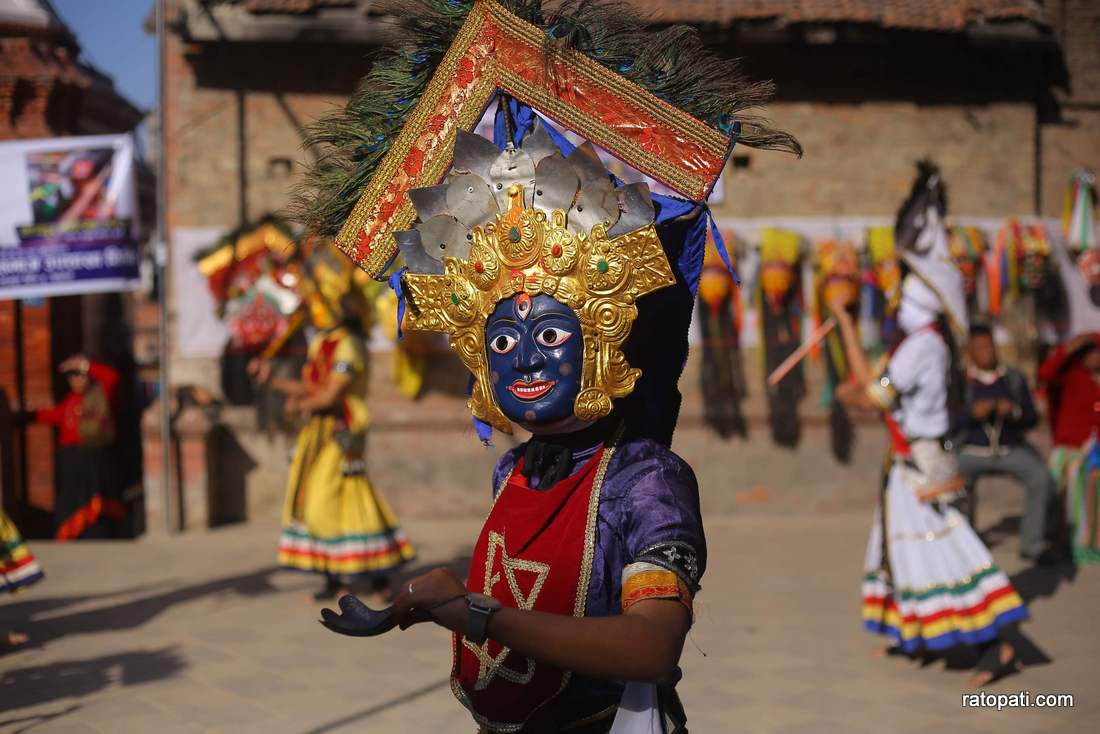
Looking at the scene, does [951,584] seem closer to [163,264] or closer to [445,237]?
[445,237]

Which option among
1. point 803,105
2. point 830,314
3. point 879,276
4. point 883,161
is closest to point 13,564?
point 830,314

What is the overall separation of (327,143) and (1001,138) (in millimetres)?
9789

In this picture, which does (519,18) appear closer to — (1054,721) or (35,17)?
(1054,721)

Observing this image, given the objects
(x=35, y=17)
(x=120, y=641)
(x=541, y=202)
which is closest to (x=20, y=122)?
(x=35, y=17)

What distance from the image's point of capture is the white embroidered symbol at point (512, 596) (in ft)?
8.67

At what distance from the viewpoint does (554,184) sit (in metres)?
2.62

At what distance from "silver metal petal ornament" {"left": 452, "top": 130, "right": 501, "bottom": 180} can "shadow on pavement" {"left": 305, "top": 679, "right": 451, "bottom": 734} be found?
2.96 metres

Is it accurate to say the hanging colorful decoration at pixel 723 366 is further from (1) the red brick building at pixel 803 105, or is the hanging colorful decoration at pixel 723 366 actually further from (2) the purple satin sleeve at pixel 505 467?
(2) the purple satin sleeve at pixel 505 467

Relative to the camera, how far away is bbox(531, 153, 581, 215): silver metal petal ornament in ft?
8.50

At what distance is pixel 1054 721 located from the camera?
17.3 ft

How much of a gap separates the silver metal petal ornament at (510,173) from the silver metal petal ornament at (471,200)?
0.03 m

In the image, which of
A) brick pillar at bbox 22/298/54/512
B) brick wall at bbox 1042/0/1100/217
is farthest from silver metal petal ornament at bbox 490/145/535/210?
brick wall at bbox 1042/0/1100/217

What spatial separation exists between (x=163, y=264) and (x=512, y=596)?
8.62 metres

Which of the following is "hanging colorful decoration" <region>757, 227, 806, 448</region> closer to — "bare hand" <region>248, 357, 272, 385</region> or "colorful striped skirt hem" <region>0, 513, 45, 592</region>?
"bare hand" <region>248, 357, 272, 385</region>
